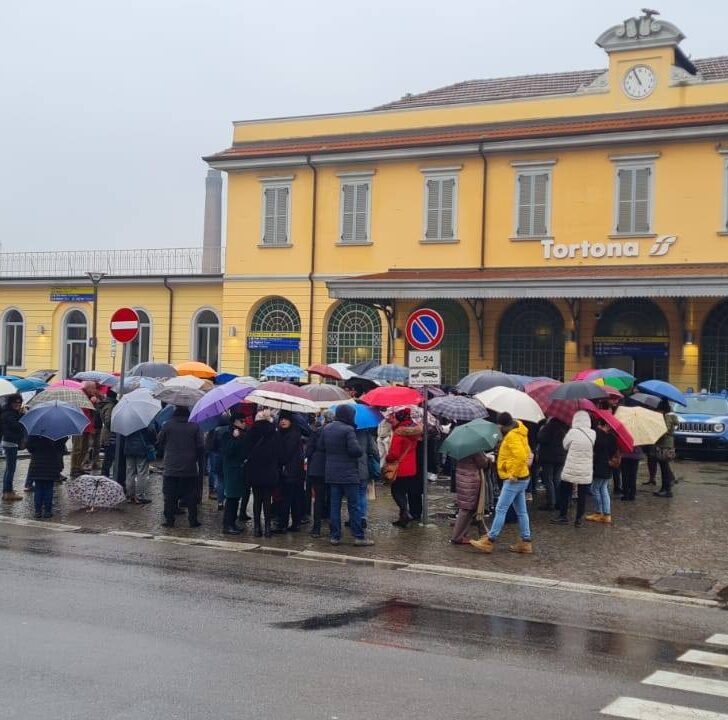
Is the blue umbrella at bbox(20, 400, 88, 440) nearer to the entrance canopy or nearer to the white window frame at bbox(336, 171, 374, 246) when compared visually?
the entrance canopy

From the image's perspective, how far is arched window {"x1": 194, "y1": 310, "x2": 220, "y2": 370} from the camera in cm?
3641

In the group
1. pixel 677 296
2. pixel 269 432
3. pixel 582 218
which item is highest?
pixel 582 218

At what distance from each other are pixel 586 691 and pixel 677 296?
2062 centimetres

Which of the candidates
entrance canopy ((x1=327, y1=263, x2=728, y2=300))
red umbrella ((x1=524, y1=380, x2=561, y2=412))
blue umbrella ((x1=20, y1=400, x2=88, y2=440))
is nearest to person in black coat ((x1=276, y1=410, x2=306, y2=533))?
blue umbrella ((x1=20, y1=400, x2=88, y2=440))

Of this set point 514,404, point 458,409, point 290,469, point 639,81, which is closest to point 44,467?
point 290,469

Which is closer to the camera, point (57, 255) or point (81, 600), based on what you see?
point (81, 600)

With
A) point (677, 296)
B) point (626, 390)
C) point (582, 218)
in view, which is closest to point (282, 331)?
point (582, 218)

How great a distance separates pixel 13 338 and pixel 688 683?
36.1 metres

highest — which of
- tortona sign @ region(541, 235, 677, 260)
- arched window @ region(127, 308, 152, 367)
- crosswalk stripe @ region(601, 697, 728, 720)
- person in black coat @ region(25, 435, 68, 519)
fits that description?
tortona sign @ region(541, 235, 677, 260)

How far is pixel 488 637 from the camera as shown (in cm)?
845

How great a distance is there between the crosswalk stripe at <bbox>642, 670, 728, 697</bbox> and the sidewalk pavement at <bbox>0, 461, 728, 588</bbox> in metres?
3.82

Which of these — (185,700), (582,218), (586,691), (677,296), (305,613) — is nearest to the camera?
(185,700)

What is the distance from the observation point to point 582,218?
1180 inches

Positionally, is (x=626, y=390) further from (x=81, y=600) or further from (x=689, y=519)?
(x=81, y=600)
